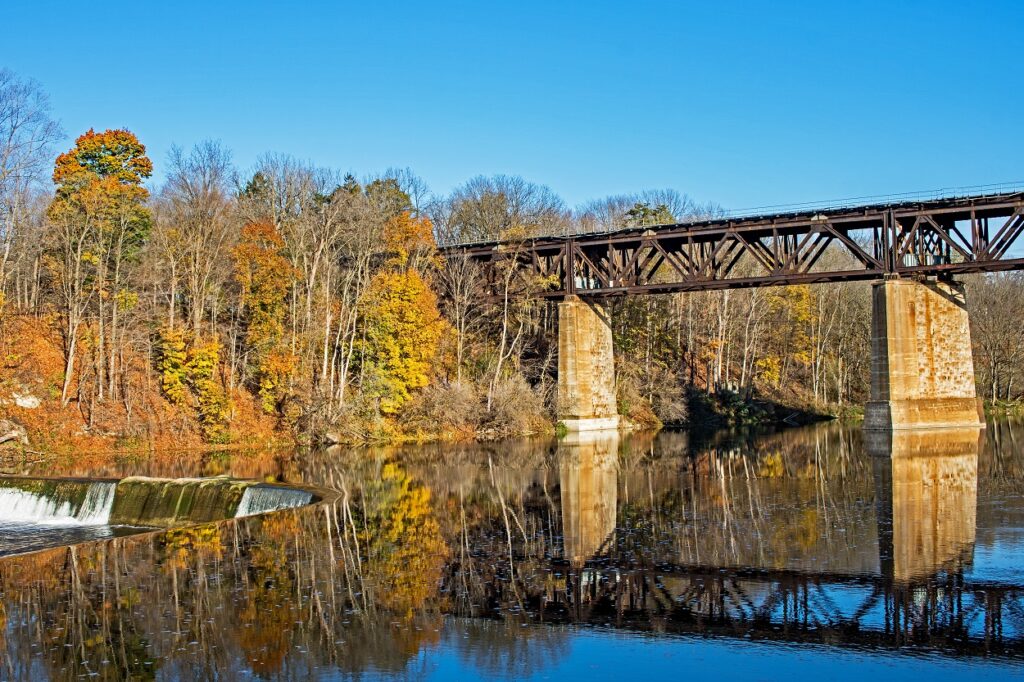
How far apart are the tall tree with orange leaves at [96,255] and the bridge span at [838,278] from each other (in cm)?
2088

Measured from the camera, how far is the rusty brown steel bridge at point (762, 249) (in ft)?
179

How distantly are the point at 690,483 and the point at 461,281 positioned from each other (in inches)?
1243

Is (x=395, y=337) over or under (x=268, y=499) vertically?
over

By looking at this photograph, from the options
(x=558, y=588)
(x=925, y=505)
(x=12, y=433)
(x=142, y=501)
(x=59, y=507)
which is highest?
(x=12, y=433)

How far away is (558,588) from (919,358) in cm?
4402

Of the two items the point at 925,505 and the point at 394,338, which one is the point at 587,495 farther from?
the point at 394,338

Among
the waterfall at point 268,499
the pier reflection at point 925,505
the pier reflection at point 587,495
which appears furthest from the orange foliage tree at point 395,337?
the waterfall at point 268,499

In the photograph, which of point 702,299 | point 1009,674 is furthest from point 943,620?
point 702,299

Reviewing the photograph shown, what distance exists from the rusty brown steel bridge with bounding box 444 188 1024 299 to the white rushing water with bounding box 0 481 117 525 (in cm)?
3659

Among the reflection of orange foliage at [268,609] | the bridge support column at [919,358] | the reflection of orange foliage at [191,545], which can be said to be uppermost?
the bridge support column at [919,358]

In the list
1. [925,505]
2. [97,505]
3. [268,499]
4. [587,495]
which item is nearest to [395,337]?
[587,495]

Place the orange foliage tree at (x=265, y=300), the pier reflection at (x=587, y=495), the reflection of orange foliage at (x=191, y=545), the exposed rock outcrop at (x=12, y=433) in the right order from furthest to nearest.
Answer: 1. the orange foliage tree at (x=265, y=300)
2. the exposed rock outcrop at (x=12, y=433)
3. the pier reflection at (x=587, y=495)
4. the reflection of orange foliage at (x=191, y=545)

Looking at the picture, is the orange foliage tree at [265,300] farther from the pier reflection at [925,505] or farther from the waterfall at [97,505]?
the pier reflection at [925,505]

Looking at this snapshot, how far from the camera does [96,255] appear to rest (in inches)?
1912
